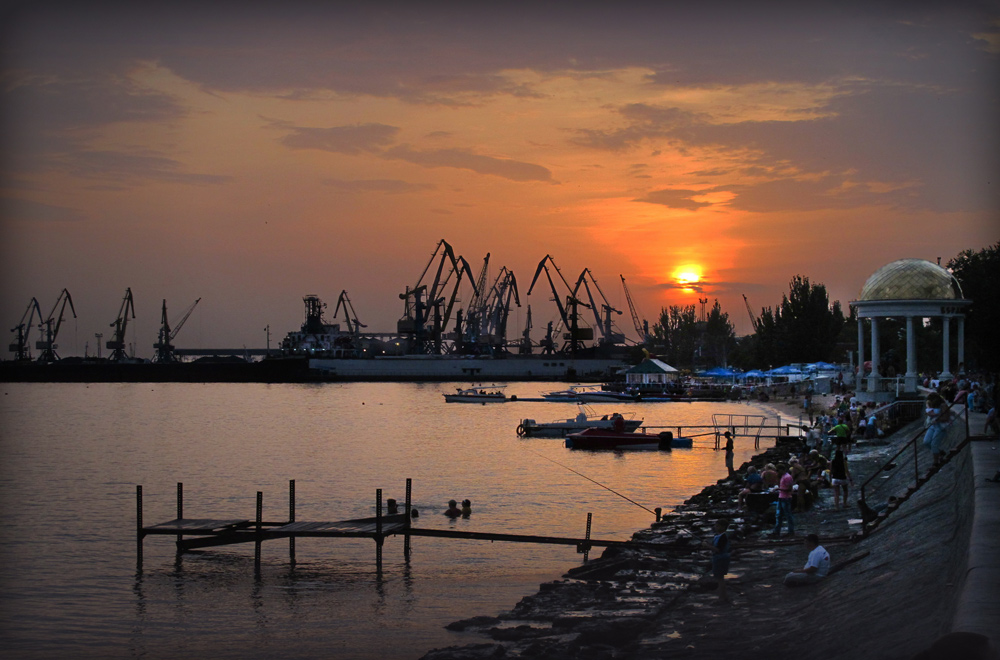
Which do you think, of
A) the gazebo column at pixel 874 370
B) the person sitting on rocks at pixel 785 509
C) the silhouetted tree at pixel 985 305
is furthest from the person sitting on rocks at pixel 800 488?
the silhouetted tree at pixel 985 305

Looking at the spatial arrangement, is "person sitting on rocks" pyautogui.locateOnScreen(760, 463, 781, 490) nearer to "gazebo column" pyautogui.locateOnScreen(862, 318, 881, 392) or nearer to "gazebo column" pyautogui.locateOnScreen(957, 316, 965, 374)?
"gazebo column" pyautogui.locateOnScreen(862, 318, 881, 392)

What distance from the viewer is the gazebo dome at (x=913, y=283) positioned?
4062cm

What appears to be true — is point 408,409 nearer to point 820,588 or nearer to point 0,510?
point 0,510

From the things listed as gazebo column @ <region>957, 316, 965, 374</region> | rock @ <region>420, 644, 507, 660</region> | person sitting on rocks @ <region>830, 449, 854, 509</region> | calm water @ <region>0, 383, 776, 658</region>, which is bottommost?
calm water @ <region>0, 383, 776, 658</region>

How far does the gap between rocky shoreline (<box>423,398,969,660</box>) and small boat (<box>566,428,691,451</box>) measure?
3010cm

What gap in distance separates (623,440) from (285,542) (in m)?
29.6

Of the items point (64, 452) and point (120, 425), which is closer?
point (64, 452)

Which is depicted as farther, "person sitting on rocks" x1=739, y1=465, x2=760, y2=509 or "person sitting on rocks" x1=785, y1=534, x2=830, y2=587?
"person sitting on rocks" x1=739, y1=465, x2=760, y2=509

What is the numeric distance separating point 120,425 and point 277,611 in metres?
76.3

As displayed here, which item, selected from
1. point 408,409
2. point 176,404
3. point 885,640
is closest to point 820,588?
point 885,640

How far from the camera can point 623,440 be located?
54312 millimetres

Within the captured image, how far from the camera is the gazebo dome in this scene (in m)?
40.6

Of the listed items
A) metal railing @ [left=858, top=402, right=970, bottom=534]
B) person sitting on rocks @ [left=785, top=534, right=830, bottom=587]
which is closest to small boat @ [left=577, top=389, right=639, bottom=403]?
metal railing @ [left=858, top=402, right=970, bottom=534]

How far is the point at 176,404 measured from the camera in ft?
422
